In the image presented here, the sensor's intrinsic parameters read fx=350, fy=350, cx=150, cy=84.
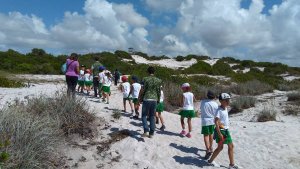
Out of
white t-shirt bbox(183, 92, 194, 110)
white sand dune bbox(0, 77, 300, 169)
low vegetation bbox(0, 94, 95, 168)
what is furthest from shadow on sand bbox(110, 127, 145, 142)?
white t-shirt bbox(183, 92, 194, 110)

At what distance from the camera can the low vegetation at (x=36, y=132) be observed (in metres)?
5.76

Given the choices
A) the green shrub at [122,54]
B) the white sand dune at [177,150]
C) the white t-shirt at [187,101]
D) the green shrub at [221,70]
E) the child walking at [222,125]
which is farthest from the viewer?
the green shrub at [122,54]

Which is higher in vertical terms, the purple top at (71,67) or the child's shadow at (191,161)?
the purple top at (71,67)

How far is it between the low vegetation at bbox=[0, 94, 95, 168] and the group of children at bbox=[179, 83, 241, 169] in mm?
2695

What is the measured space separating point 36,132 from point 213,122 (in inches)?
151

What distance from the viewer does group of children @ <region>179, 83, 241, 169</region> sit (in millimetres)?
7191

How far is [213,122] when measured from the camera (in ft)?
26.1

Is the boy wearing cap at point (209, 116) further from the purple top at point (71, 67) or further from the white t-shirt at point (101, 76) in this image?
the white t-shirt at point (101, 76)

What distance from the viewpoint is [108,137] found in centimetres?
890

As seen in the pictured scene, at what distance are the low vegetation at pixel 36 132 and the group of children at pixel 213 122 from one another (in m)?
2.69

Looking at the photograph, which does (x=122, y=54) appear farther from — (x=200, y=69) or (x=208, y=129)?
(x=208, y=129)

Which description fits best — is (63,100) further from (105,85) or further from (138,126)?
(105,85)

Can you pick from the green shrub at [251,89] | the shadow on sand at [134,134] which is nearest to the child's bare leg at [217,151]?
the shadow on sand at [134,134]

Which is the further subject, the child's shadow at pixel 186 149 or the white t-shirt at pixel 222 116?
the child's shadow at pixel 186 149
